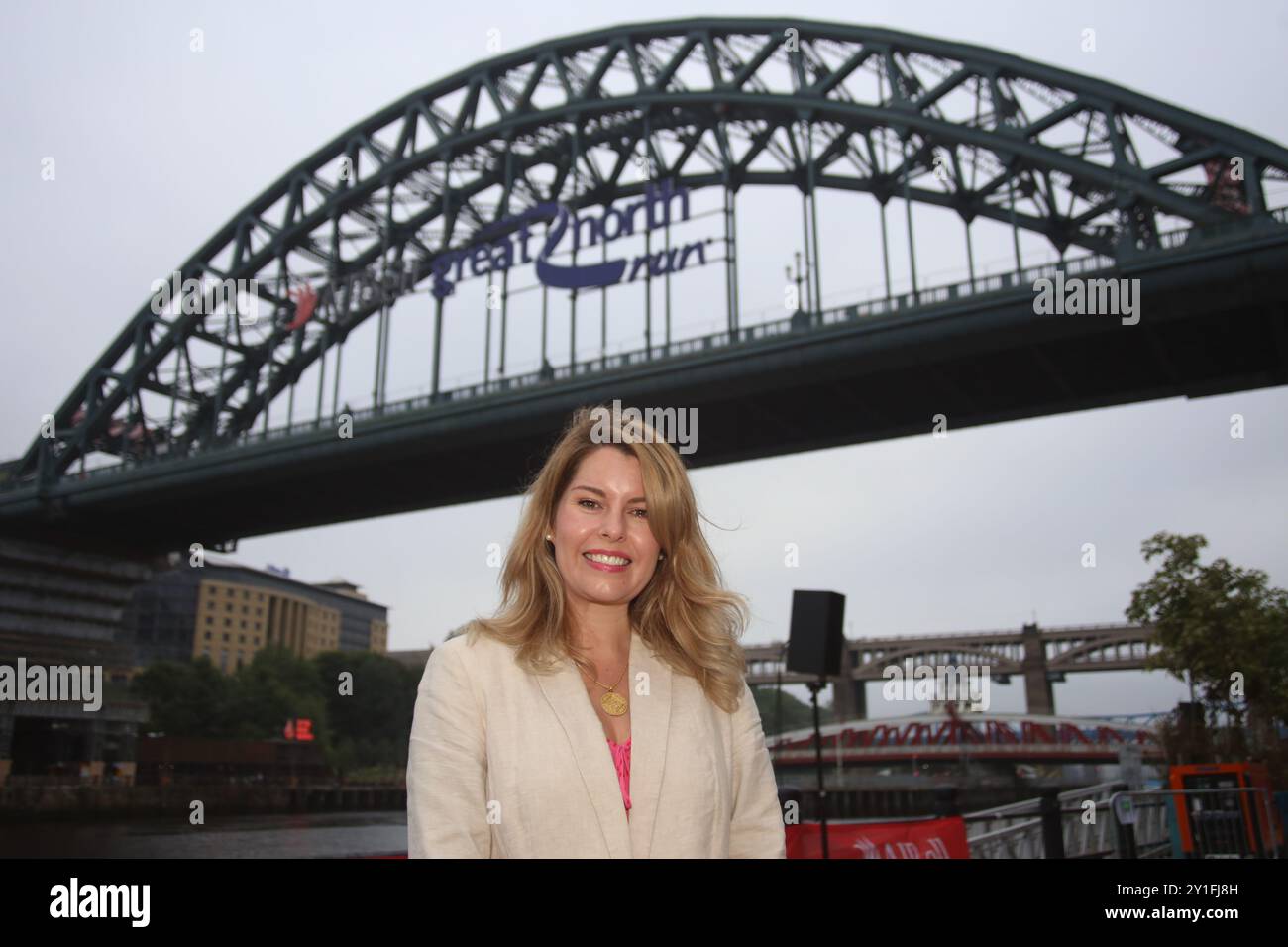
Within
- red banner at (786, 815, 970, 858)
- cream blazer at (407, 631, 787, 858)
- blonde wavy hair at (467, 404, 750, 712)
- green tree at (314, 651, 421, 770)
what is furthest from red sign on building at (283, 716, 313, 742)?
cream blazer at (407, 631, 787, 858)

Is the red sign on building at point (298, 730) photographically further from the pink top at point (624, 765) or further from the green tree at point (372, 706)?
the pink top at point (624, 765)

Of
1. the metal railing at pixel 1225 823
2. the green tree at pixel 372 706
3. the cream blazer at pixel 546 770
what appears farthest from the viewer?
the green tree at pixel 372 706

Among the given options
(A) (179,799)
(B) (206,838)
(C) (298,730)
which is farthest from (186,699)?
(B) (206,838)

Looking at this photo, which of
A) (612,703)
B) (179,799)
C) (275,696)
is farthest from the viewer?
(275,696)

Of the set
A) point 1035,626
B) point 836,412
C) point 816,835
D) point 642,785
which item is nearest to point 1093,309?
point 836,412

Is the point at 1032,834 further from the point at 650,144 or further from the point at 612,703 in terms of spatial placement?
the point at 650,144

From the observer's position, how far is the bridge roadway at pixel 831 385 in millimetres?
32188

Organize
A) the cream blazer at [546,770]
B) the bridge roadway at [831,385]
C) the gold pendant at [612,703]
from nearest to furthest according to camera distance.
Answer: the cream blazer at [546,770], the gold pendant at [612,703], the bridge roadway at [831,385]

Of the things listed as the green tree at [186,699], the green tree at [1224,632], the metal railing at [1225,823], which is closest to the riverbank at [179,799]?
the green tree at [186,699]

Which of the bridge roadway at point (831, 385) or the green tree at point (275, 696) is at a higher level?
the bridge roadway at point (831, 385)

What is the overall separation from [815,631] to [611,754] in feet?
25.1

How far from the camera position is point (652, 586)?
2971 millimetres

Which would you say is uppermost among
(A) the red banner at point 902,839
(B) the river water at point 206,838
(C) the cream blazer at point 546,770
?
(C) the cream blazer at point 546,770

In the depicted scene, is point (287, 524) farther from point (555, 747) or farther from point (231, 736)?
point (555, 747)
